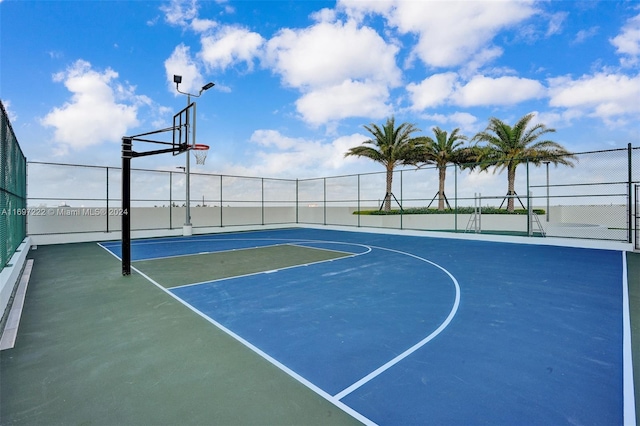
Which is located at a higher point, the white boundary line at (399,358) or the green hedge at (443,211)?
the green hedge at (443,211)

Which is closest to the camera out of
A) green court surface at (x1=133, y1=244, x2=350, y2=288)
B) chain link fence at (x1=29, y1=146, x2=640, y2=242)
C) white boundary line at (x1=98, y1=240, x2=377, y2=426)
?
white boundary line at (x1=98, y1=240, x2=377, y2=426)

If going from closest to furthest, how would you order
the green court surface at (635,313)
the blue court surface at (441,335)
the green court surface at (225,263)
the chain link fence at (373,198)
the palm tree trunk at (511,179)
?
1. the blue court surface at (441,335)
2. the green court surface at (635,313)
3. the green court surface at (225,263)
4. the chain link fence at (373,198)
5. the palm tree trunk at (511,179)

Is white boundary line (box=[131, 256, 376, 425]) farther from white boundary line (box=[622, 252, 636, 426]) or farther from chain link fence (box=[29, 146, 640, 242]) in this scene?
chain link fence (box=[29, 146, 640, 242])

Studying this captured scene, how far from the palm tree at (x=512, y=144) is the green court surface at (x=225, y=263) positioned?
15.9m

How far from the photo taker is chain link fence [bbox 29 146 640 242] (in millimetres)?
13367

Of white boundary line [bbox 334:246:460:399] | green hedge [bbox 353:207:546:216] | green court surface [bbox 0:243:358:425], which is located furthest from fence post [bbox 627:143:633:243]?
green court surface [bbox 0:243:358:425]

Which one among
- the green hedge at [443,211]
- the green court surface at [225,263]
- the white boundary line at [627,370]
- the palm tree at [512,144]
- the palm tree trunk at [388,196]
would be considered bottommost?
the white boundary line at [627,370]

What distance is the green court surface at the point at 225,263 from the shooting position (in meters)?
7.88

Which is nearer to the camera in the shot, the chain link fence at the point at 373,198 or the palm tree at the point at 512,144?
the chain link fence at the point at 373,198

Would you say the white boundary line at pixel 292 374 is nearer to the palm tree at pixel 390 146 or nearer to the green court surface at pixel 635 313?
the green court surface at pixel 635 313

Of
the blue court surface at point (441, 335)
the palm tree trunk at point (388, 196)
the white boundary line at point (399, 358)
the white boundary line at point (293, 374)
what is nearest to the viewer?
the white boundary line at point (293, 374)

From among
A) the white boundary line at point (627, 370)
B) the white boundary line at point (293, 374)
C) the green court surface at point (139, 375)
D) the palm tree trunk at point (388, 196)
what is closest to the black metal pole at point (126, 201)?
the green court surface at point (139, 375)

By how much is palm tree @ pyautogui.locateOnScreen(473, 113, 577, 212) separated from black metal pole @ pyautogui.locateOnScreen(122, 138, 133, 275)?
2056 centimetres

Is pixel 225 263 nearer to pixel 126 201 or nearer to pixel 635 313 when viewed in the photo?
pixel 126 201
